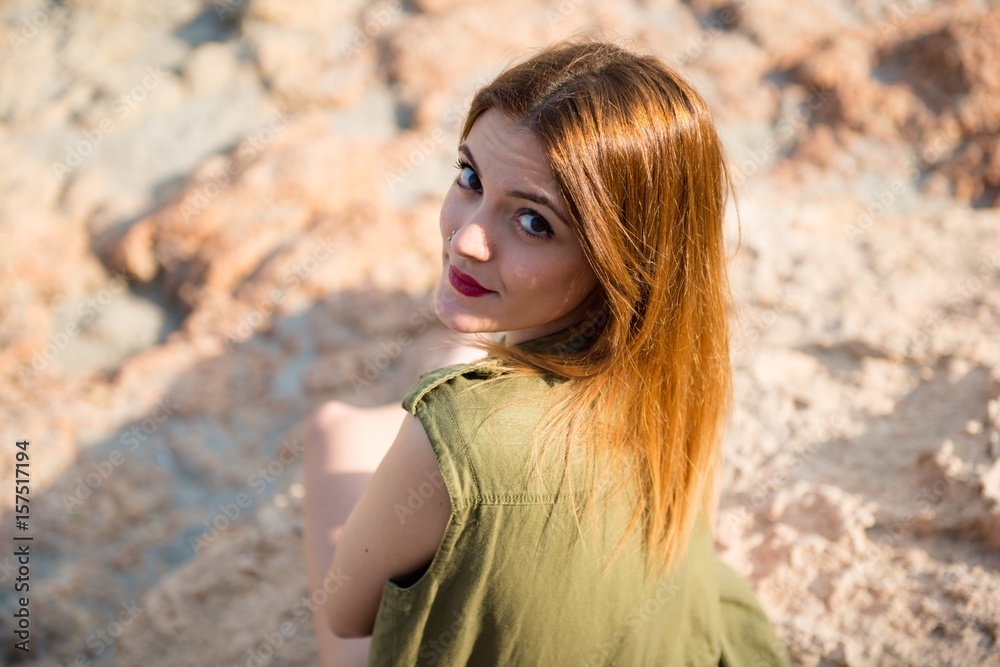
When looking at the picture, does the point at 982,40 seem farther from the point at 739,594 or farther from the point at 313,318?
the point at 313,318

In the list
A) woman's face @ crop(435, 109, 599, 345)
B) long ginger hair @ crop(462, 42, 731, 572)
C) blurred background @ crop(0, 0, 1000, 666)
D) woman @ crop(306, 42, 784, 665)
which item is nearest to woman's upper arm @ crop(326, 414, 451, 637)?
woman @ crop(306, 42, 784, 665)

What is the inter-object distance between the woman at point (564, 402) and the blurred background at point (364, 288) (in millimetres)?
447

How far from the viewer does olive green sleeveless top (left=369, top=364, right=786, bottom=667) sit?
124 cm

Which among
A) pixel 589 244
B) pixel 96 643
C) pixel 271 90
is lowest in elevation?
pixel 96 643

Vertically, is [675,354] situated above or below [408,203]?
below

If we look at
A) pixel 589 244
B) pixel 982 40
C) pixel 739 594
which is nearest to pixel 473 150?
pixel 589 244

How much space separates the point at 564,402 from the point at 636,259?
31 centimetres

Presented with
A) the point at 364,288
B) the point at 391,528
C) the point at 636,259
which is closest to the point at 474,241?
the point at 636,259

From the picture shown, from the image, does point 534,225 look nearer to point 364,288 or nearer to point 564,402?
point 564,402

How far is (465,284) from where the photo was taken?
60.3 inches

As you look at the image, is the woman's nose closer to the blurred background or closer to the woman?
the woman

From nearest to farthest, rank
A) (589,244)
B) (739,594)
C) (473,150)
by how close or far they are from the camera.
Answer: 1. (589,244)
2. (473,150)
3. (739,594)

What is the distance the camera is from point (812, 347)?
240 cm

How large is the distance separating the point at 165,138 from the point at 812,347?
279cm
